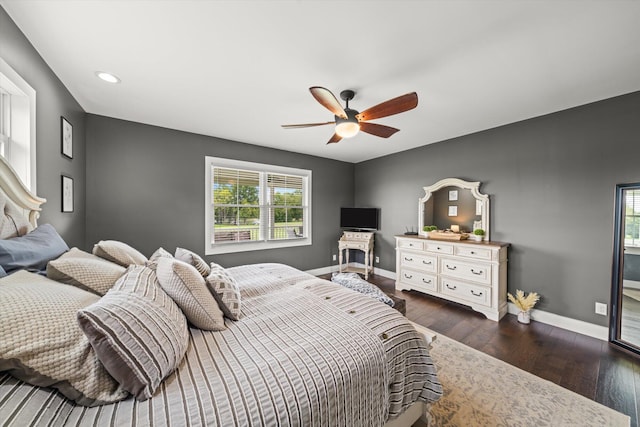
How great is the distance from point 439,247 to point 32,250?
13.3ft

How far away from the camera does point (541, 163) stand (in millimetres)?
2986

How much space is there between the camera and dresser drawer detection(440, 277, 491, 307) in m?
3.09

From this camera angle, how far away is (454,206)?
12.9ft

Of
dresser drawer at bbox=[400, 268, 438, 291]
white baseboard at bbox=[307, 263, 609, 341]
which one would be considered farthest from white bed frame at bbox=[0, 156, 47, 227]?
white baseboard at bbox=[307, 263, 609, 341]

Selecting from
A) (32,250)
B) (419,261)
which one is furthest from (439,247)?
(32,250)

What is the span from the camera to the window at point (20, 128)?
160cm

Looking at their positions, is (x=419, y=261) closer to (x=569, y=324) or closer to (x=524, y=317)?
(x=524, y=317)

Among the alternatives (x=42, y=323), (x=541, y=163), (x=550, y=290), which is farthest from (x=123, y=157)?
(x=550, y=290)

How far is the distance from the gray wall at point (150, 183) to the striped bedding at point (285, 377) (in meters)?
2.41

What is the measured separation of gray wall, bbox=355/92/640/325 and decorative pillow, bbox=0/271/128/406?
4081mm

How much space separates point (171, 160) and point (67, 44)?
1812 mm

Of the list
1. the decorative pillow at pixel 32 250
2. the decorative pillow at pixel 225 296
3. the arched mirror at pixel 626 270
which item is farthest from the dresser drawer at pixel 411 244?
the decorative pillow at pixel 32 250

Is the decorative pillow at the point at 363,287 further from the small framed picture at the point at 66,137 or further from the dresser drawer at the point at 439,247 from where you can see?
the small framed picture at the point at 66,137

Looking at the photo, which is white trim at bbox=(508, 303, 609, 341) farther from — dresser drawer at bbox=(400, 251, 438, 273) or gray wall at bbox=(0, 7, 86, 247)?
gray wall at bbox=(0, 7, 86, 247)
